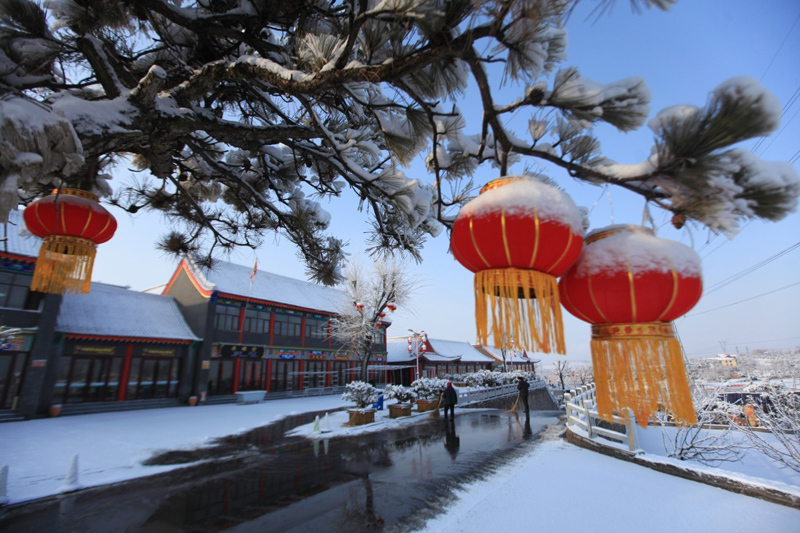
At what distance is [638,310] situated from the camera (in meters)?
1.54

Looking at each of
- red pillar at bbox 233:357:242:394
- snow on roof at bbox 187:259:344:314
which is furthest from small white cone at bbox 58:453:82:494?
red pillar at bbox 233:357:242:394

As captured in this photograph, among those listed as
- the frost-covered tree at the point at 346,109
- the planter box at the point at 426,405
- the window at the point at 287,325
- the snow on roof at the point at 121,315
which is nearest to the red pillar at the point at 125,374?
the snow on roof at the point at 121,315

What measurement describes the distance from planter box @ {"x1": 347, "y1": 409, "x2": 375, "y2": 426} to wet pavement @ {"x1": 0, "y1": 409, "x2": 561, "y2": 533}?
2.17 metres

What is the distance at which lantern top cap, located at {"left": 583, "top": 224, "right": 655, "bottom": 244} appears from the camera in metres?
1.61

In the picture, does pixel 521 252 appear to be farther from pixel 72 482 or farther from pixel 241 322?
pixel 241 322

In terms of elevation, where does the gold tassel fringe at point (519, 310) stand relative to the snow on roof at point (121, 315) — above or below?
below

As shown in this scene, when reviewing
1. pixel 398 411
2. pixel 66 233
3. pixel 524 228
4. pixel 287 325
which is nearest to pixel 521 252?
pixel 524 228

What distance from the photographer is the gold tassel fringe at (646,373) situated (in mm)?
1553

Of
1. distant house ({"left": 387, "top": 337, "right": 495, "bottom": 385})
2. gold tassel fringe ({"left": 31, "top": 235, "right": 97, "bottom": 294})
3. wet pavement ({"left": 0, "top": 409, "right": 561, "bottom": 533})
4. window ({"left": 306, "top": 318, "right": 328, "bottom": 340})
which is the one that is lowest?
wet pavement ({"left": 0, "top": 409, "right": 561, "bottom": 533})

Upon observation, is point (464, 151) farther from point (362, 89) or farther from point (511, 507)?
point (511, 507)

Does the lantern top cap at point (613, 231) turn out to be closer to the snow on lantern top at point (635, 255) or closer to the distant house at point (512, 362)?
Answer: the snow on lantern top at point (635, 255)

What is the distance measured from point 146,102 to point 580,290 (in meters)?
3.33

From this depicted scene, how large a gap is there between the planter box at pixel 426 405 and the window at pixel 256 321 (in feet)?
37.9

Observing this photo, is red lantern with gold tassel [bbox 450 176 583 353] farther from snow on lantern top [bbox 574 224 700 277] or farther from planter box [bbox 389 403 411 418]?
planter box [bbox 389 403 411 418]
